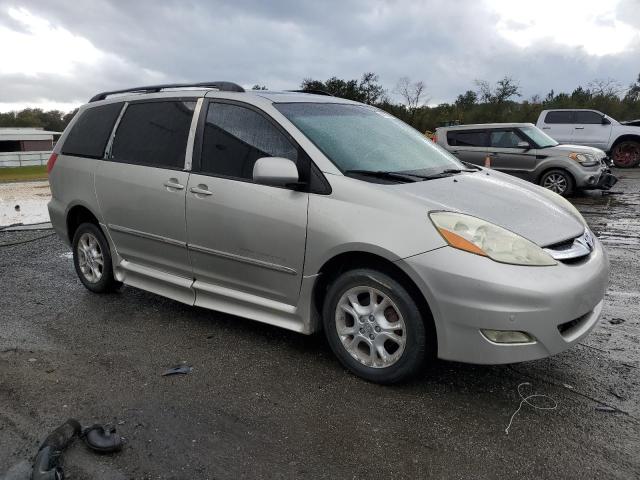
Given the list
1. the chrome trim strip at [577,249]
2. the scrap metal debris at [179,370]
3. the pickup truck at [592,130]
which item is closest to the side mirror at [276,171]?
the scrap metal debris at [179,370]

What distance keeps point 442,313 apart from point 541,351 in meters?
0.56

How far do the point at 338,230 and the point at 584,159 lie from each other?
10161 millimetres

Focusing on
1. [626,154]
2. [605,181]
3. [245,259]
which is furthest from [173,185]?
[626,154]

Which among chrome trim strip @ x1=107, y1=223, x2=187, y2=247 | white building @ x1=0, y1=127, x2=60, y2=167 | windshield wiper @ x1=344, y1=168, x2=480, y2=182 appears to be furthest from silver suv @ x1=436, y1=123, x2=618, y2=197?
white building @ x1=0, y1=127, x2=60, y2=167

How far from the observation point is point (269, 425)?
9.51 feet

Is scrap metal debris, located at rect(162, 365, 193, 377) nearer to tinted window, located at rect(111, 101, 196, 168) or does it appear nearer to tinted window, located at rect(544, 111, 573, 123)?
tinted window, located at rect(111, 101, 196, 168)

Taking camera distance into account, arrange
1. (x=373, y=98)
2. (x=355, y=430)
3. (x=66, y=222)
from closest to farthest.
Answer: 1. (x=355, y=430)
2. (x=66, y=222)
3. (x=373, y=98)

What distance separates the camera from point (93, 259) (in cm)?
508

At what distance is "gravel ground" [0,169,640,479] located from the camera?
8.42ft

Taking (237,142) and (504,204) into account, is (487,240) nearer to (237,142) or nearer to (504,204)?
(504,204)

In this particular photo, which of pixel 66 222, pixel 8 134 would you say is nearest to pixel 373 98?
pixel 66 222

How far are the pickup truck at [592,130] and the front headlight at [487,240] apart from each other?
16.6 m

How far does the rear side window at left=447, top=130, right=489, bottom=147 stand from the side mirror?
10143mm

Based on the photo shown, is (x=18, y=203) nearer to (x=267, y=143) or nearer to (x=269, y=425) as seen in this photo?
(x=267, y=143)
